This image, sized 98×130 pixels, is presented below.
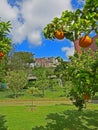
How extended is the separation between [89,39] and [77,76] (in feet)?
5.98

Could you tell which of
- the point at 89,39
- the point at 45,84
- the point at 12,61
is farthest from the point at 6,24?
the point at 12,61

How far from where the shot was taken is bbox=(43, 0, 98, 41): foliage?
741cm

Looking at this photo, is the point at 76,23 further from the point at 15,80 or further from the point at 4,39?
the point at 15,80

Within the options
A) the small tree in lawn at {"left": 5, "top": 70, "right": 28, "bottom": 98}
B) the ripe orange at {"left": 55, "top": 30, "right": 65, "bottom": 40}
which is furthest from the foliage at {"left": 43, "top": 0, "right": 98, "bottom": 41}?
the small tree in lawn at {"left": 5, "top": 70, "right": 28, "bottom": 98}

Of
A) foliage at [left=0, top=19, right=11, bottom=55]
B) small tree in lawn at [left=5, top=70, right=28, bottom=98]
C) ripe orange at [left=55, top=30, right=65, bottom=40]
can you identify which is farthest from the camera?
small tree in lawn at [left=5, top=70, right=28, bottom=98]

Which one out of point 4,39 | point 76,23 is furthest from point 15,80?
point 76,23

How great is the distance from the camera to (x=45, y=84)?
49.9m

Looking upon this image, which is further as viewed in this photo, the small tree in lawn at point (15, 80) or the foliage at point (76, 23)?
the small tree in lawn at point (15, 80)

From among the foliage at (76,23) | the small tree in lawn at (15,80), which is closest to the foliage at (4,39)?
the foliage at (76,23)

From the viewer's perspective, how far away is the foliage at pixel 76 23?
7411mm

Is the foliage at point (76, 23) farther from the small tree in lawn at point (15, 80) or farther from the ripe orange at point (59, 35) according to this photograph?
the small tree in lawn at point (15, 80)

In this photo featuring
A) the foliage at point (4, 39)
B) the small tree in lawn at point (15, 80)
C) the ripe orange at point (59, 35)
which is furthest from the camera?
the small tree in lawn at point (15, 80)

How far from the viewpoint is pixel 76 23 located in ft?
24.6

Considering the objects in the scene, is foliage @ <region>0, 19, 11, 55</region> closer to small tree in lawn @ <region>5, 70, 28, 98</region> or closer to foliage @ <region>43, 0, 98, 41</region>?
foliage @ <region>43, 0, 98, 41</region>
